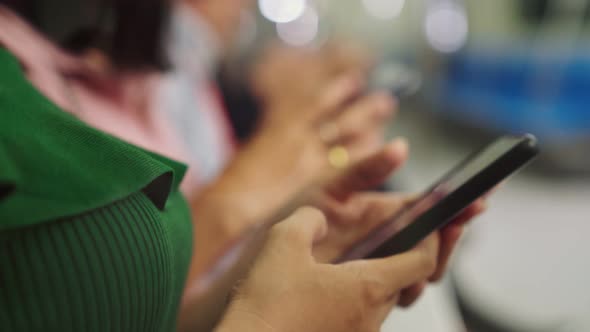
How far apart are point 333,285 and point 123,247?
0.33 feet

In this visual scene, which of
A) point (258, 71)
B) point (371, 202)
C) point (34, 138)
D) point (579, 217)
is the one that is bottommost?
point (579, 217)

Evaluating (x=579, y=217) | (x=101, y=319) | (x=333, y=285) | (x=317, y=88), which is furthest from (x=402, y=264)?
(x=579, y=217)

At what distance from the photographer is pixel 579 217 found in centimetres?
148

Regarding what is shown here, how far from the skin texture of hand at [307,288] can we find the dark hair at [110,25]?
276 mm

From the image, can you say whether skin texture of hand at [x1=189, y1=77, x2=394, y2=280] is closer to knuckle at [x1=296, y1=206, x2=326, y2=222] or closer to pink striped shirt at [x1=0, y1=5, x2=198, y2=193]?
pink striped shirt at [x1=0, y1=5, x2=198, y2=193]

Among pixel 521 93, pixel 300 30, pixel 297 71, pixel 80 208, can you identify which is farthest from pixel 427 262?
pixel 521 93

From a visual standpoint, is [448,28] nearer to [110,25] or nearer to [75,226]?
[110,25]

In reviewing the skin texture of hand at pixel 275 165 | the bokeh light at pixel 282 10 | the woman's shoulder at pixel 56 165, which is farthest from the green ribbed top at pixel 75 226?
the bokeh light at pixel 282 10

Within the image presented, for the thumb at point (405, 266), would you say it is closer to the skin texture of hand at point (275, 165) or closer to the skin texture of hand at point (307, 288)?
the skin texture of hand at point (307, 288)

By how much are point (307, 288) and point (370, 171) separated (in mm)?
135

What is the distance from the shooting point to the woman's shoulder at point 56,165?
22 cm

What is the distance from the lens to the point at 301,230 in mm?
286

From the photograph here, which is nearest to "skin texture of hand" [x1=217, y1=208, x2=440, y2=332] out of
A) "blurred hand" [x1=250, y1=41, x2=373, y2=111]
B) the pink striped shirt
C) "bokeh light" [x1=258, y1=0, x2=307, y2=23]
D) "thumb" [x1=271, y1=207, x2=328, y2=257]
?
"thumb" [x1=271, y1=207, x2=328, y2=257]

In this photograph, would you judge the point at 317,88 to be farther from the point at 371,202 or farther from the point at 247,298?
the point at 247,298
